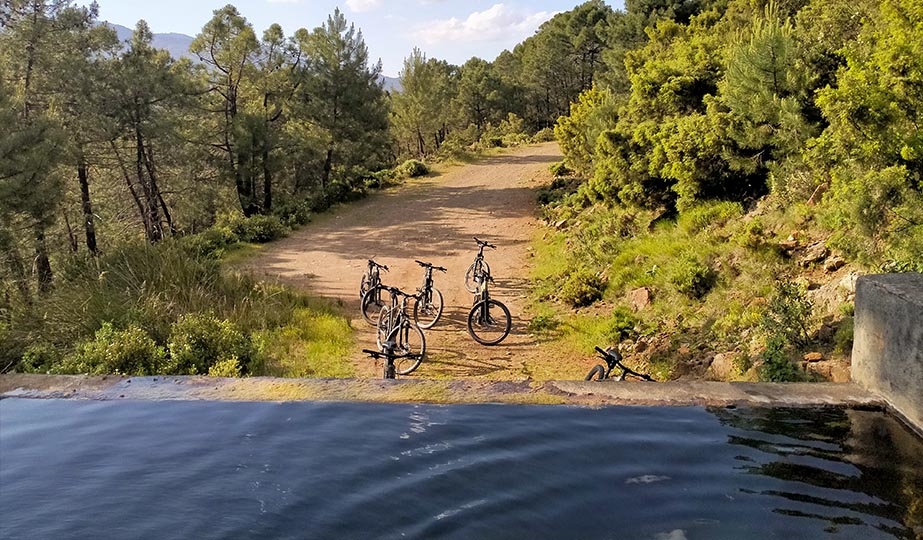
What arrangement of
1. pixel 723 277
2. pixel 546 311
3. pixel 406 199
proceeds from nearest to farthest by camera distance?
pixel 723 277, pixel 546 311, pixel 406 199

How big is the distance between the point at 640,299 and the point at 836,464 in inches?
235

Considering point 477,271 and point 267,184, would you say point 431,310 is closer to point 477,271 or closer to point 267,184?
point 477,271

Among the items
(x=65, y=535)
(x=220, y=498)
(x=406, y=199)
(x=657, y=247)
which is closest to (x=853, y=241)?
(x=657, y=247)

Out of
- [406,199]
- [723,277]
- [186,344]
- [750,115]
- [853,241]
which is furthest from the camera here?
[406,199]

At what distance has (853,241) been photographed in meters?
5.46

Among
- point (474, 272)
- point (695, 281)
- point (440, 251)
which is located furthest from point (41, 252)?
point (695, 281)

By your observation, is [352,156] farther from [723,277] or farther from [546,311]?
[723,277]

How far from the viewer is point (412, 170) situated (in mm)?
25672

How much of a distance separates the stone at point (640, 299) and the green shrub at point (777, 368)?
10.2 ft

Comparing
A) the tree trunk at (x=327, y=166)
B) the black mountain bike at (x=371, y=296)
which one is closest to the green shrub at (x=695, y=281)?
the black mountain bike at (x=371, y=296)

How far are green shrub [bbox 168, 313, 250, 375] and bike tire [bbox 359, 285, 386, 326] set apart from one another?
258 cm

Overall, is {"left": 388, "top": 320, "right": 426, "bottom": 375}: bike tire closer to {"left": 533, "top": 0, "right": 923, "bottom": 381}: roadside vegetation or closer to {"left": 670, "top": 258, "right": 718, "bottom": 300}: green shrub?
{"left": 533, "top": 0, "right": 923, "bottom": 381}: roadside vegetation

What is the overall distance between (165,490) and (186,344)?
4.28 meters

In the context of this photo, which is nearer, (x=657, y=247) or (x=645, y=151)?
(x=657, y=247)
